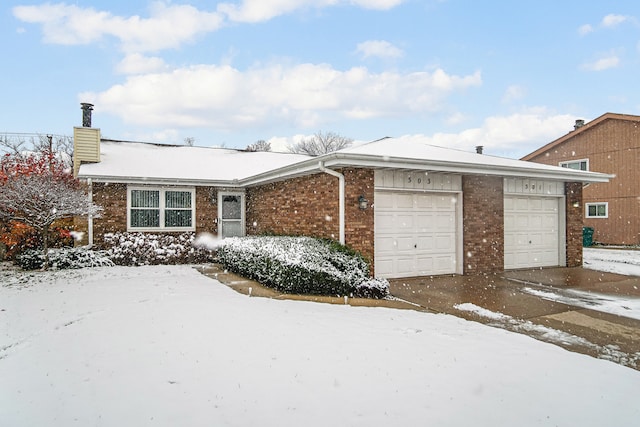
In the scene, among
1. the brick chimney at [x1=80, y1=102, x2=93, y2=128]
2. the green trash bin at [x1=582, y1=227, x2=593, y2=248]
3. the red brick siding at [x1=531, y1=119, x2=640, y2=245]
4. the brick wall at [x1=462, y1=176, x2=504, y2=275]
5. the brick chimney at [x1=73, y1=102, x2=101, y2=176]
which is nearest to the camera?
the brick wall at [x1=462, y1=176, x2=504, y2=275]

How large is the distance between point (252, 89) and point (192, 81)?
666 centimetres

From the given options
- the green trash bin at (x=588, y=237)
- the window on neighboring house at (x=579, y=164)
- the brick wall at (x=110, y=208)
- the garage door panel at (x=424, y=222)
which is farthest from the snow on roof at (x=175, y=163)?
the window on neighboring house at (x=579, y=164)

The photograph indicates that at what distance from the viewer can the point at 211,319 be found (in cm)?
569

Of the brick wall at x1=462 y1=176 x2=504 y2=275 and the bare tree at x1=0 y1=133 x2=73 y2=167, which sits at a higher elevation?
the bare tree at x1=0 y1=133 x2=73 y2=167

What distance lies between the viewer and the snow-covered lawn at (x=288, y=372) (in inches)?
126

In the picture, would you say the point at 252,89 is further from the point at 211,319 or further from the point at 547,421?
the point at 547,421

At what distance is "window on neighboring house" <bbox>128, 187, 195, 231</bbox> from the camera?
1252 centimetres

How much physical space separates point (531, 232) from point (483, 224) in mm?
2120

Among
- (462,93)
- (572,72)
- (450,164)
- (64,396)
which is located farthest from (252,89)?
(64,396)

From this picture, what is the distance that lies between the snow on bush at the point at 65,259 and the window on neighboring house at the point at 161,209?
1.49 metres

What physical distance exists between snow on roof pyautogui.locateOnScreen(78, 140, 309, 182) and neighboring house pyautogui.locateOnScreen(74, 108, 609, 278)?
60mm

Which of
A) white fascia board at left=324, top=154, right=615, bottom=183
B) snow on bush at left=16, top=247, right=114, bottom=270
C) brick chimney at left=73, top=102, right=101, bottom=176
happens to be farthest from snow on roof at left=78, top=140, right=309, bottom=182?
white fascia board at left=324, top=154, right=615, bottom=183

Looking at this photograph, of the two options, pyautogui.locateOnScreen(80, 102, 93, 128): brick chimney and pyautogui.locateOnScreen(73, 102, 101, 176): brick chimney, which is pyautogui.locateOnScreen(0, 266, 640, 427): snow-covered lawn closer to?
pyautogui.locateOnScreen(73, 102, 101, 176): brick chimney

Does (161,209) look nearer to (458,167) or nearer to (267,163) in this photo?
(267,163)
